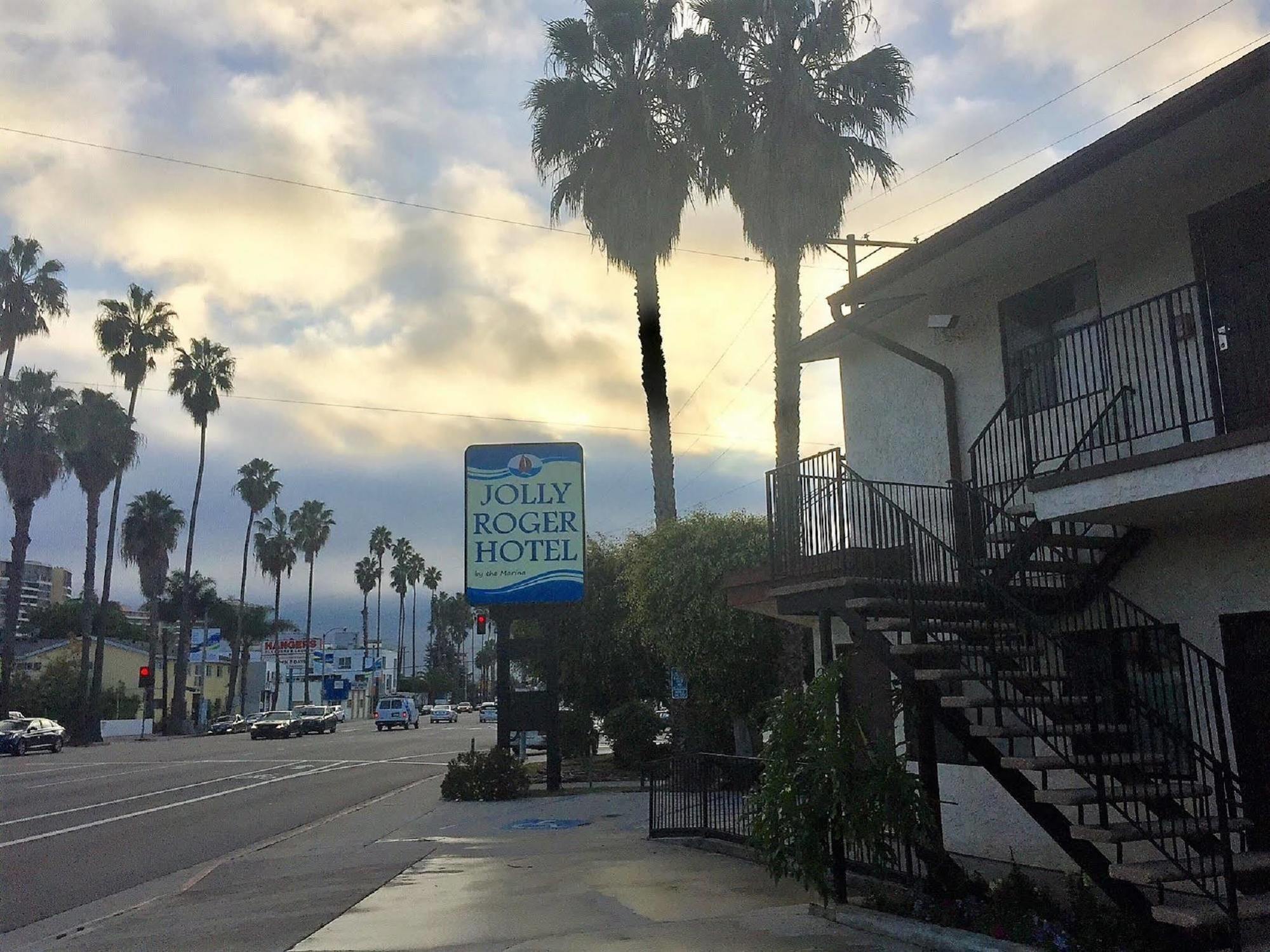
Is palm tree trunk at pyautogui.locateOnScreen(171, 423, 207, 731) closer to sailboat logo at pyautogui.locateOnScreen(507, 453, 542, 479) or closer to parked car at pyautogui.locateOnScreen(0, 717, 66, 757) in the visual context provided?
parked car at pyautogui.locateOnScreen(0, 717, 66, 757)

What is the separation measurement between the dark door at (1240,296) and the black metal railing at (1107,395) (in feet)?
0.52

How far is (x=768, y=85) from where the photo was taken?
71.5ft

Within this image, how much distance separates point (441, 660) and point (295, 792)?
14824cm

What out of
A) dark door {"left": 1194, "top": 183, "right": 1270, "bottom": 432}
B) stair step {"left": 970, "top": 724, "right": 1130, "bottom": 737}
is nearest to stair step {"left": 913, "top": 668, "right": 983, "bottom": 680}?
stair step {"left": 970, "top": 724, "right": 1130, "bottom": 737}

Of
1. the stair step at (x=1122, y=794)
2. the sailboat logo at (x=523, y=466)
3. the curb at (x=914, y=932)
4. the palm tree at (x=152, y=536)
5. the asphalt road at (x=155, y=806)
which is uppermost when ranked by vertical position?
the palm tree at (x=152, y=536)

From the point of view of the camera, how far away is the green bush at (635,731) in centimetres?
2662

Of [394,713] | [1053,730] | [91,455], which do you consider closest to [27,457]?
[91,455]

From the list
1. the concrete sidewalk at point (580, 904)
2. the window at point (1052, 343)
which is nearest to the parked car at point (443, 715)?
the concrete sidewalk at point (580, 904)

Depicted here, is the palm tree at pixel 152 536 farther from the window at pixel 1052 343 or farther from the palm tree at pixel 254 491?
the window at pixel 1052 343

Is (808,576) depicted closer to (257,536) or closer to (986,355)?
(986,355)

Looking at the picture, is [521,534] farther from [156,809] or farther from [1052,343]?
[1052,343]

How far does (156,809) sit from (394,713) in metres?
45.9

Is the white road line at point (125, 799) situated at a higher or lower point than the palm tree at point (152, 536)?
lower

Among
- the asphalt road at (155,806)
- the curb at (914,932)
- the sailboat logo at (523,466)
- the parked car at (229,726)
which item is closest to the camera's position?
the curb at (914,932)
